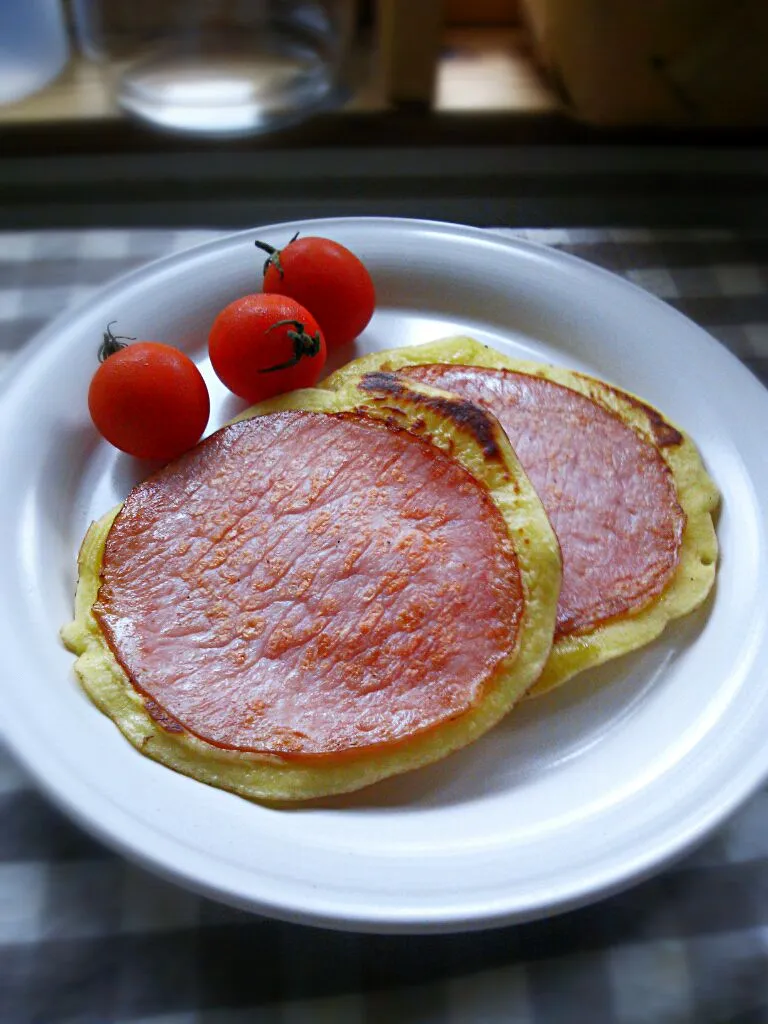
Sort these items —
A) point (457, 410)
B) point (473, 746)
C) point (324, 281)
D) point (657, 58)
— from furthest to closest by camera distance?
point (657, 58) → point (324, 281) → point (457, 410) → point (473, 746)

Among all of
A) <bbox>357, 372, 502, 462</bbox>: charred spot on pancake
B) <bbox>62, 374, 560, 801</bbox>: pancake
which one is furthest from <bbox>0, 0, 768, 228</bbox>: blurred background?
<bbox>62, 374, 560, 801</bbox>: pancake

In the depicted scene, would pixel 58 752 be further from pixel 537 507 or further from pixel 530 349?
pixel 530 349

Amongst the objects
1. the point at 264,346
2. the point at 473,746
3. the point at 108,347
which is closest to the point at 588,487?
the point at 473,746

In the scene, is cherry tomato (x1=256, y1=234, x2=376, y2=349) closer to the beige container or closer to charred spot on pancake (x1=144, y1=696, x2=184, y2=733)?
charred spot on pancake (x1=144, y1=696, x2=184, y2=733)

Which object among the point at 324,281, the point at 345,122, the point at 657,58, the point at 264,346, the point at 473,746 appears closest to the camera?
the point at 473,746

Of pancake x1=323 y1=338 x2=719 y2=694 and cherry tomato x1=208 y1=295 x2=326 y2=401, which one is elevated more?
cherry tomato x1=208 y1=295 x2=326 y2=401

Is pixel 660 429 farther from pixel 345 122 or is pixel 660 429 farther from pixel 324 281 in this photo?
pixel 345 122

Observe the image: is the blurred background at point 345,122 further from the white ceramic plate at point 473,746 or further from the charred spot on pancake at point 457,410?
the charred spot on pancake at point 457,410

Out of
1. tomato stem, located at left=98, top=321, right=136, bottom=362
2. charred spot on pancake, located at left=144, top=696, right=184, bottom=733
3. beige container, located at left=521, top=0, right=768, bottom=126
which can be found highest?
beige container, located at left=521, top=0, right=768, bottom=126
